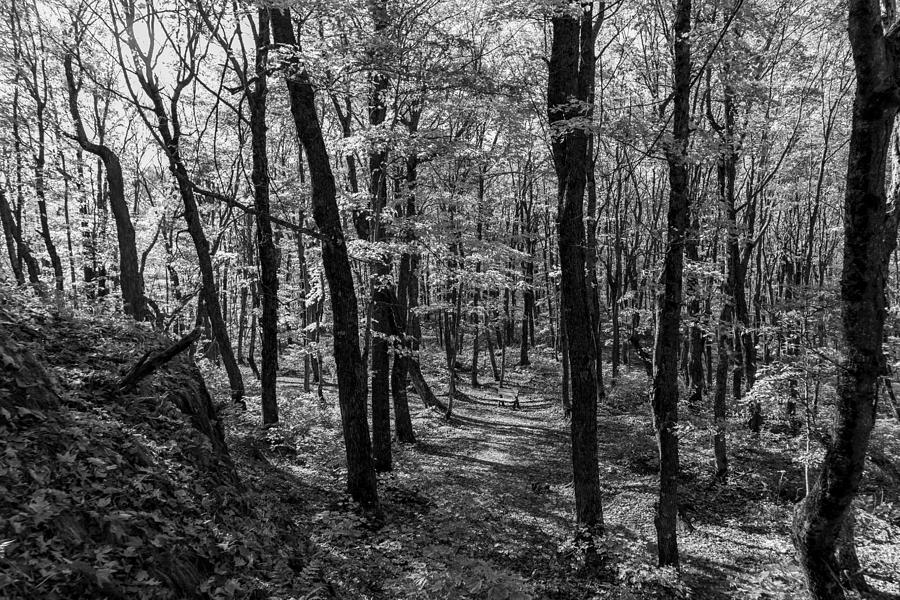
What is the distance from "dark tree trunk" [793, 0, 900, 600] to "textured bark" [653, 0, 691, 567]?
2571mm

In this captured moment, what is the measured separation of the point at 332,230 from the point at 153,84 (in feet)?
25.0

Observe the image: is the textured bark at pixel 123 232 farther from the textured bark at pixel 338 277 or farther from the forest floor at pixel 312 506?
the textured bark at pixel 338 277

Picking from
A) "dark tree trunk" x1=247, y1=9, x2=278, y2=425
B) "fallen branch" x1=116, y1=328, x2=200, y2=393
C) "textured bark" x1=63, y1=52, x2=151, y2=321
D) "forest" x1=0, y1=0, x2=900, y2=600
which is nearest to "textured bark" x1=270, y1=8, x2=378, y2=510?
"forest" x1=0, y1=0, x2=900, y2=600

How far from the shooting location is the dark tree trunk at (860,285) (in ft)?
12.9

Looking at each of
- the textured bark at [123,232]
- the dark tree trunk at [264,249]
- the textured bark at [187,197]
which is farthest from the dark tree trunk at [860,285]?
the textured bark at [123,232]

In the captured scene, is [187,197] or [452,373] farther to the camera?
[452,373]

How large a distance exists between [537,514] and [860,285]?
7651 millimetres

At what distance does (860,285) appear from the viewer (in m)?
4.18

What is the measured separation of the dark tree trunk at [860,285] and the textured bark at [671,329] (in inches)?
101

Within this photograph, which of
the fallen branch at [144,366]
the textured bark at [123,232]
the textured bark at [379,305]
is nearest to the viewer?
the fallen branch at [144,366]

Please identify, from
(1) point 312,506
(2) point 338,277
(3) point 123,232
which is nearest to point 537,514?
(1) point 312,506

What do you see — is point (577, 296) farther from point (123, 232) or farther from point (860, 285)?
point (123, 232)

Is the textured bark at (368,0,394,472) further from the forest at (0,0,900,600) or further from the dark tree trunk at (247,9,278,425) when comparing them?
the dark tree trunk at (247,9,278,425)

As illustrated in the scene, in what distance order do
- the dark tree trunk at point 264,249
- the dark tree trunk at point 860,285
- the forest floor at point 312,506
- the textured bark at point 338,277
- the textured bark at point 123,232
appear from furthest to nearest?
1. the textured bark at point 123,232
2. the dark tree trunk at point 264,249
3. the textured bark at point 338,277
4. the dark tree trunk at point 860,285
5. the forest floor at point 312,506
